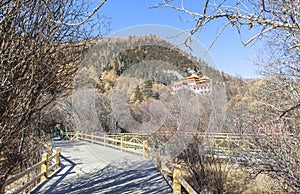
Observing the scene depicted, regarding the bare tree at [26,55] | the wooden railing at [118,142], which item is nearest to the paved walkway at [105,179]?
the wooden railing at [118,142]

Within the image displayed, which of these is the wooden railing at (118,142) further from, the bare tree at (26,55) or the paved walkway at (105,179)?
the bare tree at (26,55)

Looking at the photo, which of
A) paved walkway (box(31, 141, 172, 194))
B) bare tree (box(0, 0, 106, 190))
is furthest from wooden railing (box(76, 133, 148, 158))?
bare tree (box(0, 0, 106, 190))

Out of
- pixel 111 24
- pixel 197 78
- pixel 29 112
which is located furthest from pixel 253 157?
pixel 197 78

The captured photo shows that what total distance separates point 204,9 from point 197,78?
1347 centimetres

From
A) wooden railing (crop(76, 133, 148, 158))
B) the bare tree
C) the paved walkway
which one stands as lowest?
the paved walkway

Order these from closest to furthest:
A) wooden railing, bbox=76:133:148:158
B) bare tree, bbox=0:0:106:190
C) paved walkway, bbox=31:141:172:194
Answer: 1. bare tree, bbox=0:0:106:190
2. paved walkway, bbox=31:141:172:194
3. wooden railing, bbox=76:133:148:158

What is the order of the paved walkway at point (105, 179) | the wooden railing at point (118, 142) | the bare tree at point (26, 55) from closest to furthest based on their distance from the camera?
1. the bare tree at point (26, 55)
2. the paved walkway at point (105, 179)
3. the wooden railing at point (118, 142)

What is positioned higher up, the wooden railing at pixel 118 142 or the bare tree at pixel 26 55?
the bare tree at pixel 26 55

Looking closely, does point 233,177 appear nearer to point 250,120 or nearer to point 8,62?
point 250,120

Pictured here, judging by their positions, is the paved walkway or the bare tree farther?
the paved walkway

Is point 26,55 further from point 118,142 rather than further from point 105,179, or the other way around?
point 118,142

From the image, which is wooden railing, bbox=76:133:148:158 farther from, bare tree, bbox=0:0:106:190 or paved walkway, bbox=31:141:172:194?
bare tree, bbox=0:0:106:190

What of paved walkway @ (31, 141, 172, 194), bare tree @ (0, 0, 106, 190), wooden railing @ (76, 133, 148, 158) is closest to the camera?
bare tree @ (0, 0, 106, 190)

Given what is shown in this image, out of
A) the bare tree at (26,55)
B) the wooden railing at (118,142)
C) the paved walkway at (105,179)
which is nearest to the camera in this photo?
the bare tree at (26,55)
